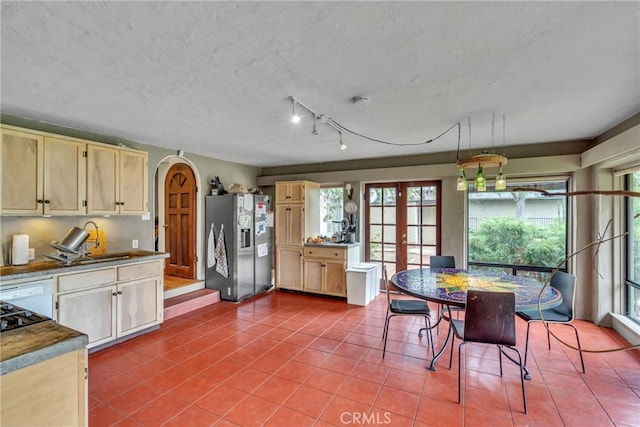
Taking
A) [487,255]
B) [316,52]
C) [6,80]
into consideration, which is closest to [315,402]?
[316,52]

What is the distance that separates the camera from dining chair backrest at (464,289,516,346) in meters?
2.24

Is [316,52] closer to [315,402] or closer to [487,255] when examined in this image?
[315,402]

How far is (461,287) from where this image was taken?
2791 mm

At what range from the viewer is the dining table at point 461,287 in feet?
7.94

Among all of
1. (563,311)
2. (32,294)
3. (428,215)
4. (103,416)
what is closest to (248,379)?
(103,416)

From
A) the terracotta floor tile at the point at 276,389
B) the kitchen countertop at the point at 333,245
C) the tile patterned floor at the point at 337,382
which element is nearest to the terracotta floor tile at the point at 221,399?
the tile patterned floor at the point at 337,382

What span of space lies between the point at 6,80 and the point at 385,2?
8.28 ft

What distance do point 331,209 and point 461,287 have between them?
10.6 feet

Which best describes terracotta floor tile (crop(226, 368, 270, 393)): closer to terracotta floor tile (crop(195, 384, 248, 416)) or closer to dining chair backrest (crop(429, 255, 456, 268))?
terracotta floor tile (crop(195, 384, 248, 416))

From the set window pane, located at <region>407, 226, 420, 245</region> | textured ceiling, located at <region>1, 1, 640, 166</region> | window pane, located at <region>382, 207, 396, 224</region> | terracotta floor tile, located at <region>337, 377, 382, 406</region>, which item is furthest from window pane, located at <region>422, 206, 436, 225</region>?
terracotta floor tile, located at <region>337, 377, 382, 406</region>

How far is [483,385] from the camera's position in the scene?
2496 millimetres

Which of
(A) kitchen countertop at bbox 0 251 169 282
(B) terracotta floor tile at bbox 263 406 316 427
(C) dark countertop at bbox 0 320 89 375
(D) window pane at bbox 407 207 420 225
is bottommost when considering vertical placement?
(B) terracotta floor tile at bbox 263 406 316 427

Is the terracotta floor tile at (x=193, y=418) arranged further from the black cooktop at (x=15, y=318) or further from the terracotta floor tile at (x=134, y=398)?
the black cooktop at (x=15, y=318)

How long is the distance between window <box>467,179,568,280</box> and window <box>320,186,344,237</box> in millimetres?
2117
